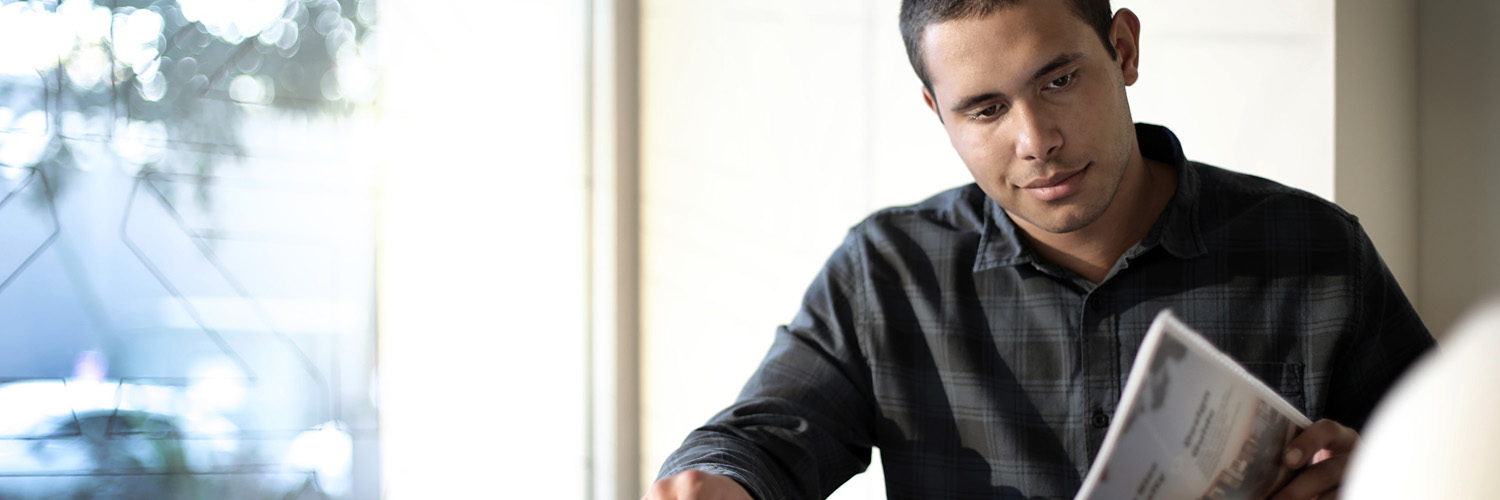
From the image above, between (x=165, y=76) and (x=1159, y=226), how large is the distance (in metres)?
1.74

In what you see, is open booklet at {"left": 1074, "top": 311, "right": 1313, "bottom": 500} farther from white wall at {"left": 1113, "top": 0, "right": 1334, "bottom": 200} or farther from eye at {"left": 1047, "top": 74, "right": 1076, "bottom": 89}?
white wall at {"left": 1113, "top": 0, "right": 1334, "bottom": 200}

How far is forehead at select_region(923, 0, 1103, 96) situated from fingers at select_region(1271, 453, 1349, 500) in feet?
1.60

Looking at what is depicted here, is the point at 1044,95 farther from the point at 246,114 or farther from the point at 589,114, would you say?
the point at 589,114

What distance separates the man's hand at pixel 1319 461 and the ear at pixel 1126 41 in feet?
1.78

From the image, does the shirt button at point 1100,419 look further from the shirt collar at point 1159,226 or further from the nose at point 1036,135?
the nose at point 1036,135

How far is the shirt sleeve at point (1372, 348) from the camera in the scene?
120cm

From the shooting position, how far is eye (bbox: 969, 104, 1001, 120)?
119 cm

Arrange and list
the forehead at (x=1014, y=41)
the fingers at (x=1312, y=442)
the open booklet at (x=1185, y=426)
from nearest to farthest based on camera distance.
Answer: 1. the open booklet at (x=1185, y=426)
2. the fingers at (x=1312, y=442)
3. the forehead at (x=1014, y=41)

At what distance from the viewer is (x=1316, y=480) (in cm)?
86

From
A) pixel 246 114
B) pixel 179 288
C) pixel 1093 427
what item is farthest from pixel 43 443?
pixel 1093 427

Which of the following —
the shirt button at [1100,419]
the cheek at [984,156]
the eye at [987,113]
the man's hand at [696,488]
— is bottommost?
the man's hand at [696,488]

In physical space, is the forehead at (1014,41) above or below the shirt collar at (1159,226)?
above

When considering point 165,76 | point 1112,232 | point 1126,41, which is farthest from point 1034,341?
point 165,76

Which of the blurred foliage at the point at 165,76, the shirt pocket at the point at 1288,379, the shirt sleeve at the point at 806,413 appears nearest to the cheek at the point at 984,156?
the shirt sleeve at the point at 806,413
